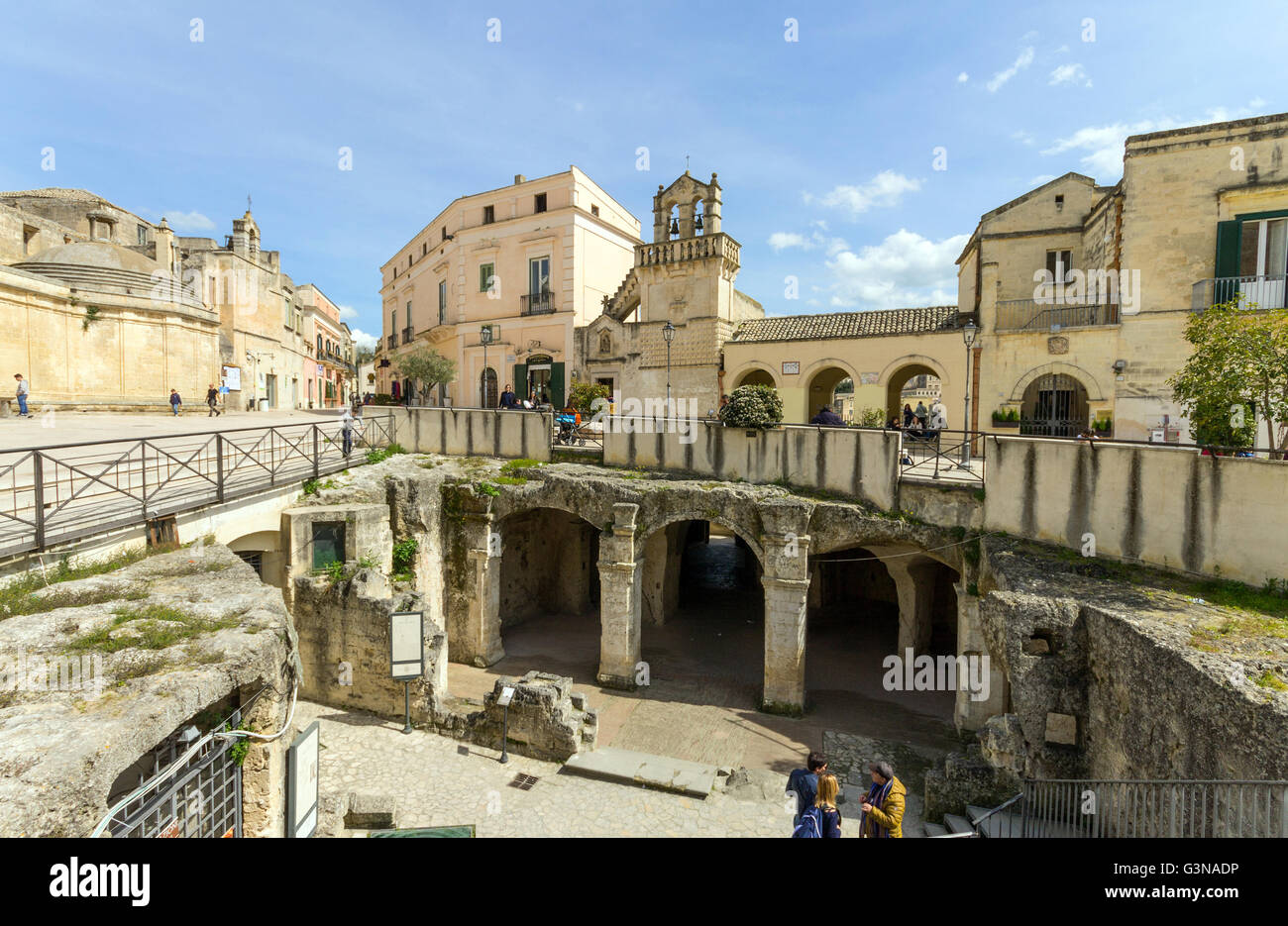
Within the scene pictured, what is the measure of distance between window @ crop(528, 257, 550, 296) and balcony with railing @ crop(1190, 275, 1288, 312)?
19629mm

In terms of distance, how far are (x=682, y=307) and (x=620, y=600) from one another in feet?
37.3

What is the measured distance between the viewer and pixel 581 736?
1112 cm

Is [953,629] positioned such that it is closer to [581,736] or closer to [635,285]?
[581,736]

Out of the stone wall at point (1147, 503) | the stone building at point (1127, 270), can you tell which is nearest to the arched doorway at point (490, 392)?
the stone building at point (1127, 270)

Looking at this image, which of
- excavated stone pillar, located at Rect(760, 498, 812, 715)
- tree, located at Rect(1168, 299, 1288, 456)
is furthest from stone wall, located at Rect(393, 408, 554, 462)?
tree, located at Rect(1168, 299, 1288, 456)

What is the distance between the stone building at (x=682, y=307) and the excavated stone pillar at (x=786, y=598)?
933cm

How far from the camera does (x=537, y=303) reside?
25266 millimetres

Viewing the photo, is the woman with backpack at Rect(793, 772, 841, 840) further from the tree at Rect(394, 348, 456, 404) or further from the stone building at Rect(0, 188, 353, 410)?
the stone building at Rect(0, 188, 353, 410)

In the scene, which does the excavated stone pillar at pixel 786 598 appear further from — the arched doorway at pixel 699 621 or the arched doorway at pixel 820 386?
the arched doorway at pixel 820 386

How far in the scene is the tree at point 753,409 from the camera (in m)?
13.9

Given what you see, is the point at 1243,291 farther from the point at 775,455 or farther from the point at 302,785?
the point at 302,785

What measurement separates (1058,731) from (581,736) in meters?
7.14

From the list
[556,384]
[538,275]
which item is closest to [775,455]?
[556,384]

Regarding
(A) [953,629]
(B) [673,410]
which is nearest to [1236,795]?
(A) [953,629]
